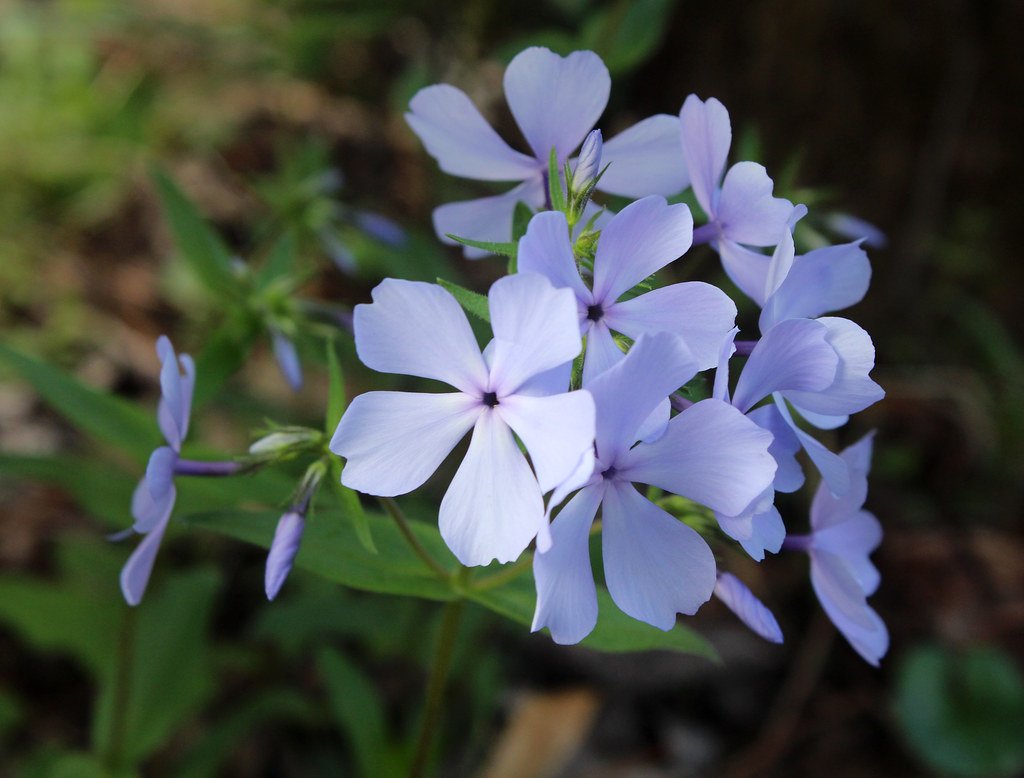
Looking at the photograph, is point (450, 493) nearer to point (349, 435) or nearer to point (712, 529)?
point (349, 435)

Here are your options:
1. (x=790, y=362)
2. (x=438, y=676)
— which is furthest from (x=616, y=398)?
(x=438, y=676)

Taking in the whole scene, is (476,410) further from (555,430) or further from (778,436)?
(778,436)

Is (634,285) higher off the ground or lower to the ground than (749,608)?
higher

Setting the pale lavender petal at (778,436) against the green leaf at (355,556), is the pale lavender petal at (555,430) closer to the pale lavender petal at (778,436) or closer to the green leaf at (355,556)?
the pale lavender petal at (778,436)

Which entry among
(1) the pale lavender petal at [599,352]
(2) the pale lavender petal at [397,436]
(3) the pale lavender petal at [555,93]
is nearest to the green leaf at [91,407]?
(2) the pale lavender petal at [397,436]

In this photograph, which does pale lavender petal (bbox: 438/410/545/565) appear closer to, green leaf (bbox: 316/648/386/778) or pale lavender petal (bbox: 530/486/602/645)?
pale lavender petal (bbox: 530/486/602/645)

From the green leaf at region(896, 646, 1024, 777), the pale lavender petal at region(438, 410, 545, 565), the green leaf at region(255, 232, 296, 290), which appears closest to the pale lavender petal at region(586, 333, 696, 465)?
the pale lavender petal at region(438, 410, 545, 565)
